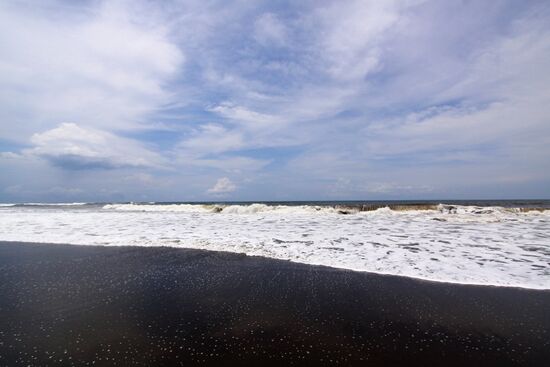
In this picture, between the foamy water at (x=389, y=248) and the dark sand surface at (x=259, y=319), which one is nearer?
the dark sand surface at (x=259, y=319)

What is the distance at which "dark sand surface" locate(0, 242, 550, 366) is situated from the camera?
3.77 metres

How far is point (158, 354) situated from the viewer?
12.4 ft

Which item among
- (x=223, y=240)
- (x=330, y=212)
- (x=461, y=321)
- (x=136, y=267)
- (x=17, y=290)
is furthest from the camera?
(x=330, y=212)

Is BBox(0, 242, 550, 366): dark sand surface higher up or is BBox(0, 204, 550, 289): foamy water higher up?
BBox(0, 204, 550, 289): foamy water

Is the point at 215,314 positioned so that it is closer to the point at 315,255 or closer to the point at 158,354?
the point at 158,354

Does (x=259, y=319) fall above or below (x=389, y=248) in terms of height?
below

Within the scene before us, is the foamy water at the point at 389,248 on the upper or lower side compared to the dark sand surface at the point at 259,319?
upper

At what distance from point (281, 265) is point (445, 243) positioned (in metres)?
6.35

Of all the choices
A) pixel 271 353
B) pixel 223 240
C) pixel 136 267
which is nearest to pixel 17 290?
pixel 136 267

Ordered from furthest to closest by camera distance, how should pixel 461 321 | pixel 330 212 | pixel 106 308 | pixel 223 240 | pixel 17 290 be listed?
1. pixel 330 212
2. pixel 223 240
3. pixel 17 290
4. pixel 106 308
5. pixel 461 321

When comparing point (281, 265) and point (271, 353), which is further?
point (281, 265)

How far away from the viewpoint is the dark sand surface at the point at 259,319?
3.77m

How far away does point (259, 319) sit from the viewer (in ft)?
15.9

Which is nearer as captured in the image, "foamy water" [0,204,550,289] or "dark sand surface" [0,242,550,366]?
"dark sand surface" [0,242,550,366]
